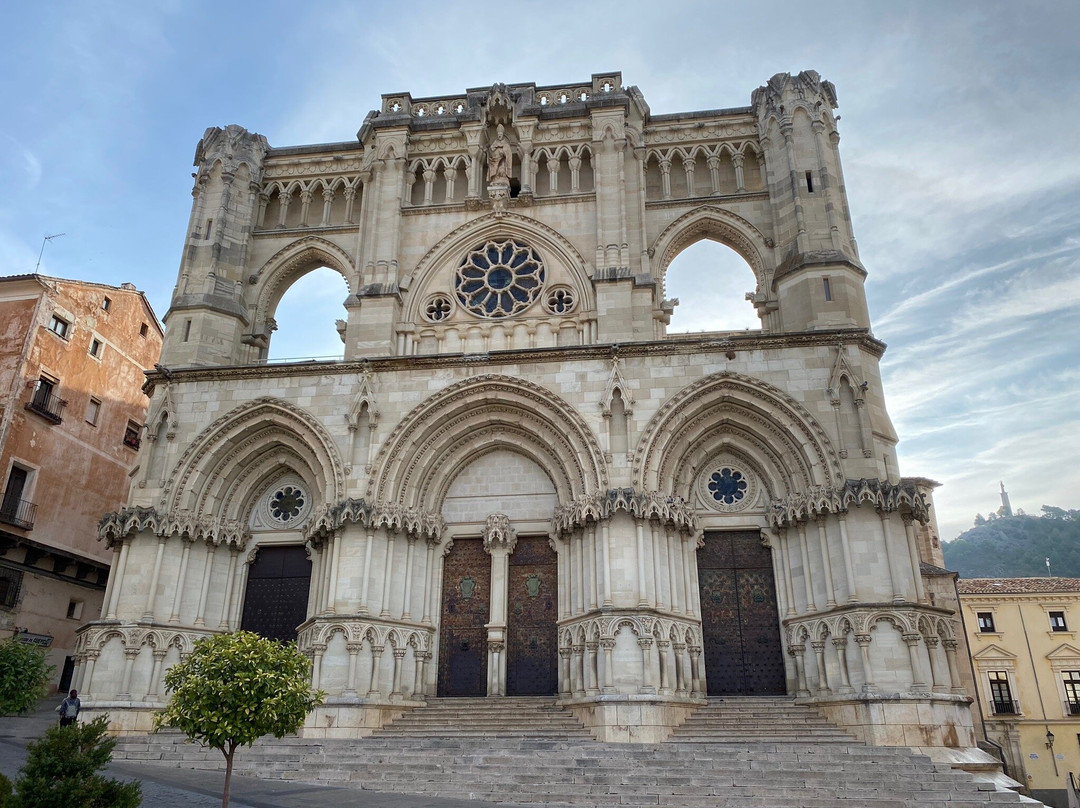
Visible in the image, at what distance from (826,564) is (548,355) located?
7942 millimetres

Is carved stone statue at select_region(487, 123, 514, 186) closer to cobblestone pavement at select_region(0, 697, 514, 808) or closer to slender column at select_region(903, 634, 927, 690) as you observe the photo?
slender column at select_region(903, 634, 927, 690)

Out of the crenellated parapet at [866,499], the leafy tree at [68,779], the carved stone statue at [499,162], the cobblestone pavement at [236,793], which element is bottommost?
the cobblestone pavement at [236,793]

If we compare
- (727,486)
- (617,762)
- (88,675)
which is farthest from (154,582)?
(727,486)

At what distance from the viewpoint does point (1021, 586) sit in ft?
135

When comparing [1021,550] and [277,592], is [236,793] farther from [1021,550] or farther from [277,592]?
[1021,550]

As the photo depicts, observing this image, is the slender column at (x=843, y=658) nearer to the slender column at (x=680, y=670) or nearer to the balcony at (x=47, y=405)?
Result: the slender column at (x=680, y=670)

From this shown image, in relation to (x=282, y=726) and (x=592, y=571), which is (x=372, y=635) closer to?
(x=592, y=571)

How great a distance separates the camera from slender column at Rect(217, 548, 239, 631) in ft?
66.8

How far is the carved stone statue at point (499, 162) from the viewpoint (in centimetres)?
2333

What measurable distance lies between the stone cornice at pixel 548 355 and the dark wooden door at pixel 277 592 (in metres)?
4.73

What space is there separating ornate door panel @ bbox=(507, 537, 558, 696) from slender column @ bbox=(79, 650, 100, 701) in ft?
30.7

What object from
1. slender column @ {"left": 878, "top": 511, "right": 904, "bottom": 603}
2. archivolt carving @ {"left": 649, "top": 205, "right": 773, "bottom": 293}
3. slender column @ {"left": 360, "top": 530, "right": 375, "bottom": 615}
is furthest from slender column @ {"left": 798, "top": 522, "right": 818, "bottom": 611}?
slender column @ {"left": 360, "top": 530, "right": 375, "bottom": 615}

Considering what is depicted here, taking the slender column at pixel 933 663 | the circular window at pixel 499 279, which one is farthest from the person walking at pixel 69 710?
the slender column at pixel 933 663

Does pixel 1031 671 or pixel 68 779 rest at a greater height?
pixel 1031 671
